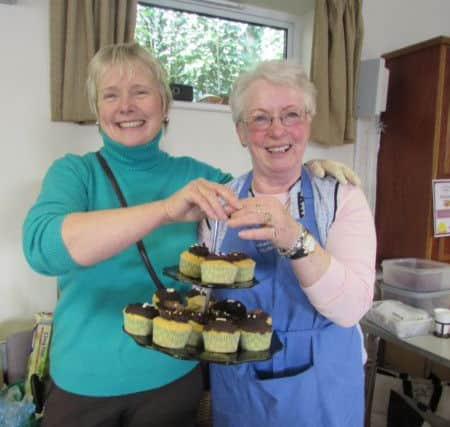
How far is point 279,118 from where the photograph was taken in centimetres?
114

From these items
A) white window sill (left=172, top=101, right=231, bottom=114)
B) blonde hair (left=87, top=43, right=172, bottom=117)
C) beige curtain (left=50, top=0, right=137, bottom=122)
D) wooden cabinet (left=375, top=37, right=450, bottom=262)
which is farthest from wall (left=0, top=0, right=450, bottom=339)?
wooden cabinet (left=375, top=37, right=450, bottom=262)

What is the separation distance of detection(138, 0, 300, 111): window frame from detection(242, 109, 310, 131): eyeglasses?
3.98 feet

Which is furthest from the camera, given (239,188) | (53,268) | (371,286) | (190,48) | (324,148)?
(324,148)

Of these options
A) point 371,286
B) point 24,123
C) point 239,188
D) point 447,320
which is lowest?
point 447,320

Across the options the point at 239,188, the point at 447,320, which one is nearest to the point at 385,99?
the point at 447,320

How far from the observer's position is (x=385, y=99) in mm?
2705

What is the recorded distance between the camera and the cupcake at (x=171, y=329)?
2.87ft

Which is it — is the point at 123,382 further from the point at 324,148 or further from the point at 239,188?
the point at 324,148

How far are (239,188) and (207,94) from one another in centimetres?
147

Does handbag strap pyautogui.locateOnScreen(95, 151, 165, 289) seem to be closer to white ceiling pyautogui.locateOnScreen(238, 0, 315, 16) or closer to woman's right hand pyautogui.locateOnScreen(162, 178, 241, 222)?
woman's right hand pyautogui.locateOnScreen(162, 178, 241, 222)

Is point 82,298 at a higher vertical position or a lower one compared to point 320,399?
higher

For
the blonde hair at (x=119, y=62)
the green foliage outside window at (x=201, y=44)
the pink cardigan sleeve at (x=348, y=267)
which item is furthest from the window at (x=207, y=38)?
the pink cardigan sleeve at (x=348, y=267)

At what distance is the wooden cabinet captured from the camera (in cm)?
253

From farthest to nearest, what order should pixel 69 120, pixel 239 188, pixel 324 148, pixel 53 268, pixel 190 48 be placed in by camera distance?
pixel 324 148 < pixel 190 48 < pixel 69 120 < pixel 239 188 < pixel 53 268
